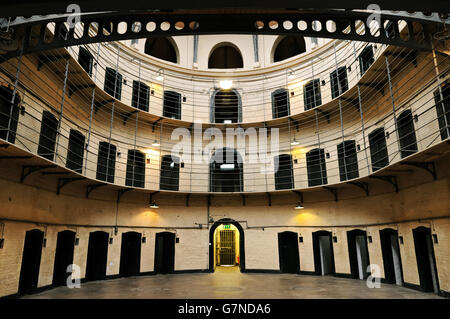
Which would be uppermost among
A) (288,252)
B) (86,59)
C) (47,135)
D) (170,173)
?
(86,59)

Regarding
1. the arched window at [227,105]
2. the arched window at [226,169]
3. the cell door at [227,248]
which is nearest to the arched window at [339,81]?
the arched window at [227,105]

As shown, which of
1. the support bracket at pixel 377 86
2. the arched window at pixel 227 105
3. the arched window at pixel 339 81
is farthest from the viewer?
the arched window at pixel 227 105

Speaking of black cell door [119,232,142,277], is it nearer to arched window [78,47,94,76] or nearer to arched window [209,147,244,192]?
arched window [209,147,244,192]

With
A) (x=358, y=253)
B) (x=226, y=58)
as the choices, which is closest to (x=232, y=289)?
(x=358, y=253)

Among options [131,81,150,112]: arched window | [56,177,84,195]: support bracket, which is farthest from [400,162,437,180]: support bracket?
[131,81,150,112]: arched window

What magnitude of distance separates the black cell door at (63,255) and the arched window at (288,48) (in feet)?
40.6

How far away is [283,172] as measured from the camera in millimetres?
12641

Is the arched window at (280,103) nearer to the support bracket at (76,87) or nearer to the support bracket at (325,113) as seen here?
the support bracket at (325,113)

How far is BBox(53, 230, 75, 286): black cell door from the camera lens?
882 centimetres

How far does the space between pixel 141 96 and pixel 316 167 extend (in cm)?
789

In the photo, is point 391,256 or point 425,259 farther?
point 391,256

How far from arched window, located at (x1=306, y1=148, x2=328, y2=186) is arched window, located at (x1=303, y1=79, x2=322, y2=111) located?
1991mm

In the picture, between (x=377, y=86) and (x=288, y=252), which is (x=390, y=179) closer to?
(x=377, y=86)

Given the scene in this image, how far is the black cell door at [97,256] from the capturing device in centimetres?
998
